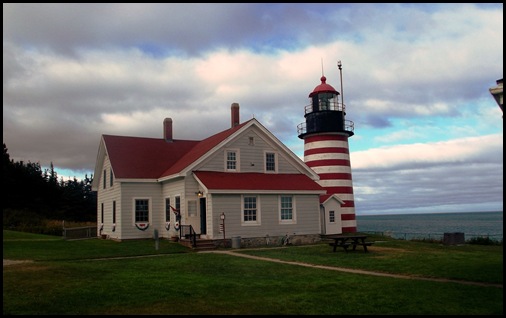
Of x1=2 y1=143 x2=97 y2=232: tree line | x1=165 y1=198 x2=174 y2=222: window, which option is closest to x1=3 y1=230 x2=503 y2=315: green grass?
x1=165 y1=198 x2=174 y2=222: window

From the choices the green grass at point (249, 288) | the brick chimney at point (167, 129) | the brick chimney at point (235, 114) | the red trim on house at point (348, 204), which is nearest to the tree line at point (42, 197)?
the brick chimney at point (167, 129)

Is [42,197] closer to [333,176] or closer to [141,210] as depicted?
[141,210]

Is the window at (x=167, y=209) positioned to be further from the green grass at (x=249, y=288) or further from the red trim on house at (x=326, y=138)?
the green grass at (x=249, y=288)

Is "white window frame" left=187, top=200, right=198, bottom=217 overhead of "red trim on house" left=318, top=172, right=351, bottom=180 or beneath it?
beneath

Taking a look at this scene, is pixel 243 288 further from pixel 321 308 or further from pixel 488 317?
pixel 488 317

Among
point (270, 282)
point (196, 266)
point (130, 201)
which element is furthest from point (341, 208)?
point (270, 282)

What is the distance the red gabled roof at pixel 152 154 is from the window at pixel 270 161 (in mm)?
2406

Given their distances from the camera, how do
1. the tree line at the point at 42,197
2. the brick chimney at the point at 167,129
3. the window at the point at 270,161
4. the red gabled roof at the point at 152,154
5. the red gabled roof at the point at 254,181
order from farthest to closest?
the tree line at the point at 42,197, the brick chimney at the point at 167,129, the window at the point at 270,161, the red gabled roof at the point at 152,154, the red gabled roof at the point at 254,181

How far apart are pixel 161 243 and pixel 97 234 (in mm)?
9899

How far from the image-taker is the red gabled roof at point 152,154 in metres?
28.1

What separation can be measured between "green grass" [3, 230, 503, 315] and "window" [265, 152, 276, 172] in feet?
37.1

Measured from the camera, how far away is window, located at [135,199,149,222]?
1110 inches

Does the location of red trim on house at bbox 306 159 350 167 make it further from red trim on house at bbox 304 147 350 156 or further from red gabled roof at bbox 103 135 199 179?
red gabled roof at bbox 103 135 199 179

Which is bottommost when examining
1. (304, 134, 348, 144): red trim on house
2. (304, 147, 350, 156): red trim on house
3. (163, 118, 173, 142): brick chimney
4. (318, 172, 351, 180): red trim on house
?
(318, 172, 351, 180): red trim on house
